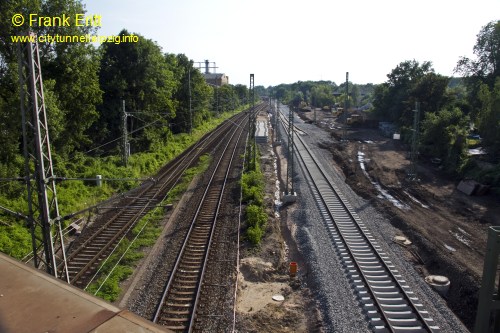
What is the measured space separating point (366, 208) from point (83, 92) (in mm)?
18352

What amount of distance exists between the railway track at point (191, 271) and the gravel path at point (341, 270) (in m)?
3.80

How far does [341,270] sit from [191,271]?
5581 mm

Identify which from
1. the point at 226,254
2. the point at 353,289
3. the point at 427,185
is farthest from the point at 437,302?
the point at 427,185

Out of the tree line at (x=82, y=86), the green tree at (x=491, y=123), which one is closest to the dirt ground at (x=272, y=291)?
the tree line at (x=82, y=86)

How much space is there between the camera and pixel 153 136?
3544cm

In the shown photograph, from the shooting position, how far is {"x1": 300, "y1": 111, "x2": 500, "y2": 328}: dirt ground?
559 inches

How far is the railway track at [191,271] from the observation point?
11156 millimetres

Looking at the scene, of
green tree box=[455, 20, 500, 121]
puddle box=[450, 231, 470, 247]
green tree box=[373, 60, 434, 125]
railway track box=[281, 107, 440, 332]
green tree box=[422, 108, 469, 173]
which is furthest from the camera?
green tree box=[373, 60, 434, 125]

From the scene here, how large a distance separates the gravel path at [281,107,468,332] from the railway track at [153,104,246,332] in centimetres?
380

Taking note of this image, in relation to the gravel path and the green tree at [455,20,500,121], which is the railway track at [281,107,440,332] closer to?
the gravel path

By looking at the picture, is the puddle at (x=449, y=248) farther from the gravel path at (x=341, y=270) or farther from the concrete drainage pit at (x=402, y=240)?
the gravel path at (x=341, y=270)

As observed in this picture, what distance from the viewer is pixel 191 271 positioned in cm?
1400

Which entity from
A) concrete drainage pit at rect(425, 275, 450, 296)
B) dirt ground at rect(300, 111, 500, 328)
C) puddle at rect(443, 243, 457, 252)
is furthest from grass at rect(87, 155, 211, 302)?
puddle at rect(443, 243, 457, 252)

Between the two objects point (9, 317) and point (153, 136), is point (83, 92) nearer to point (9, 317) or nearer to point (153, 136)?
point (153, 136)
